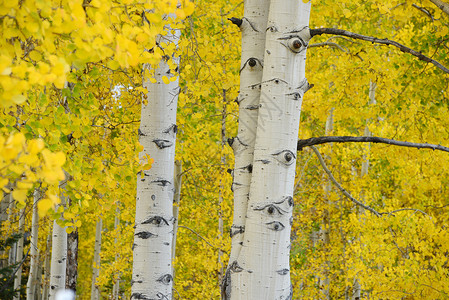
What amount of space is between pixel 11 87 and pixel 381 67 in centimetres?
445

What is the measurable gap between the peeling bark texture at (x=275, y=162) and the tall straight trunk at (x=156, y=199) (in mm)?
1013

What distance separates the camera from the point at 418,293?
588 cm

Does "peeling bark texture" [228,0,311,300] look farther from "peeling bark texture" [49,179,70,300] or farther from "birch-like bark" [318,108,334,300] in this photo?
"birch-like bark" [318,108,334,300]

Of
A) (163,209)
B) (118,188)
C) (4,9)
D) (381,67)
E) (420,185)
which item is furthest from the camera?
(420,185)

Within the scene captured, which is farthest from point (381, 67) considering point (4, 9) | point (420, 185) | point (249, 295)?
point (4, 9)

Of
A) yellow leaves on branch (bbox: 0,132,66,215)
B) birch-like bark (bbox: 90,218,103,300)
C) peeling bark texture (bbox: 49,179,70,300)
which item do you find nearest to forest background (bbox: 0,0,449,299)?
yellow leaves on branch (bbox: 0,132,66,215)

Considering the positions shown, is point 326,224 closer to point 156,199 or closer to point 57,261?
point 57,261

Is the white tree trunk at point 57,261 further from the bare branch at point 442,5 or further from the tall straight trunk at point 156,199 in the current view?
the bare branch at point 442,5

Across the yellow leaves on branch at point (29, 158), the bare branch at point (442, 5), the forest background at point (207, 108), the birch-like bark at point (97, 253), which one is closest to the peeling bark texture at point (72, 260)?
the forest background at point (207, 108)

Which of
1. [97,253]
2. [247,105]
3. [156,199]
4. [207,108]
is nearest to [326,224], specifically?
[207,108]

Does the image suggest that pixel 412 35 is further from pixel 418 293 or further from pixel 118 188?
pixel 118 188

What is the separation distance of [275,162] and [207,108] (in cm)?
682

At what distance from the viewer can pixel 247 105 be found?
6.73ft

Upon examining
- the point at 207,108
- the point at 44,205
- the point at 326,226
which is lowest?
the point at 44,205
